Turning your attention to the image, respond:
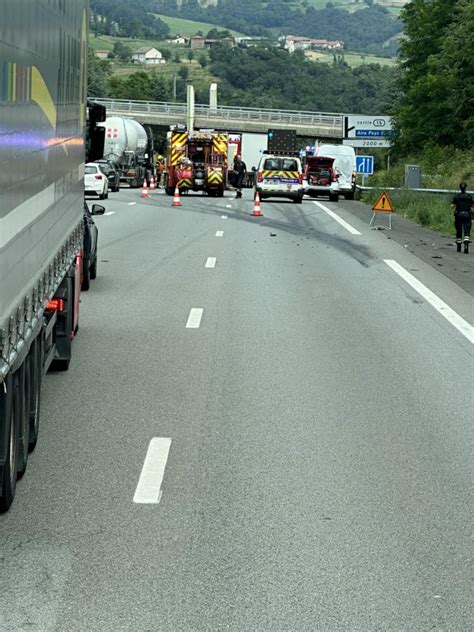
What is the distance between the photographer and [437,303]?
18953 millimetres

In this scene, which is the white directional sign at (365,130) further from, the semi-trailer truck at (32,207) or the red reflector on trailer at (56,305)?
the red reflector on trailer at (56,305)

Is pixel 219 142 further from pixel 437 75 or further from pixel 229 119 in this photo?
pixel 229 119

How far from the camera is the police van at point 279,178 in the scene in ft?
177

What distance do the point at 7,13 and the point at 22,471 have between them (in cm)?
324

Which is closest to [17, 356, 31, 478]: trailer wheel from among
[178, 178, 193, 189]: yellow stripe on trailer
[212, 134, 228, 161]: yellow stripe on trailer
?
[178, 178, 193, 189]: yellow stripe on trailer

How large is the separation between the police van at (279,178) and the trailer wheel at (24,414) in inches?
1811

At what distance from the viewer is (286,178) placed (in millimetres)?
54219

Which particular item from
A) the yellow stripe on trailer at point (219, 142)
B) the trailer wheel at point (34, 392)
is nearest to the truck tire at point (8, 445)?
the trailer wheel at point (34, 392)

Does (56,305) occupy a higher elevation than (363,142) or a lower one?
lower

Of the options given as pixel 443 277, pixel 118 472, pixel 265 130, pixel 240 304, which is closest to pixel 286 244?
pixel 443 277

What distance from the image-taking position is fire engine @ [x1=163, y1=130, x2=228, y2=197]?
184 feet

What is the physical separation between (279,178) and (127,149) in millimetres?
15980

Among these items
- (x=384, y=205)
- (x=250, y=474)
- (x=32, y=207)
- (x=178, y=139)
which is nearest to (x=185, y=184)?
(x=178, y=139)

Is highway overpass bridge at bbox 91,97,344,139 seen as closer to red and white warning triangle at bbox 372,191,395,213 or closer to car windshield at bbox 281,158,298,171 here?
car windshield at bbox 281,158,298,171
